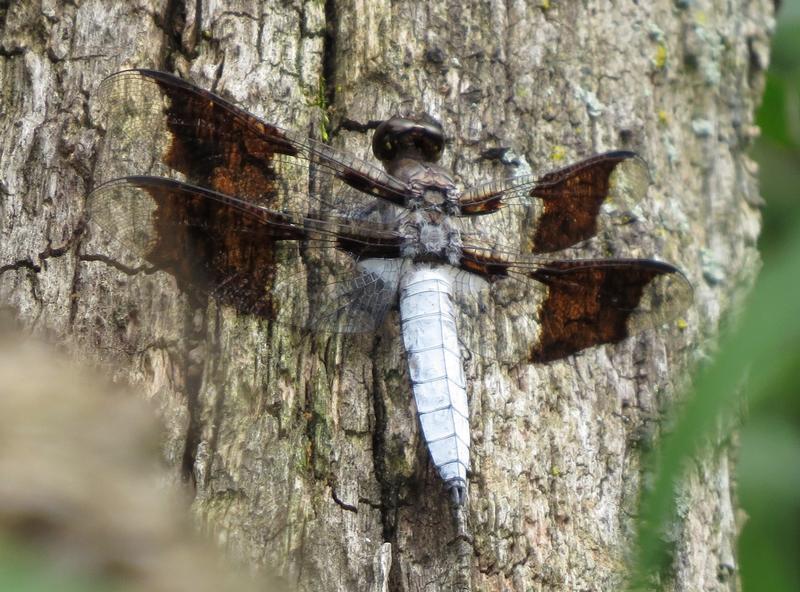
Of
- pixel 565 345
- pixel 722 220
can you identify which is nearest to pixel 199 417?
pixel 565 345

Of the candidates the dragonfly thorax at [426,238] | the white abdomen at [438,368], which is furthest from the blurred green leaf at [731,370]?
the dragonfly thorax at [426,238]

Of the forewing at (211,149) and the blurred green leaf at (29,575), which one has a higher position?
the forewing at (211,149)

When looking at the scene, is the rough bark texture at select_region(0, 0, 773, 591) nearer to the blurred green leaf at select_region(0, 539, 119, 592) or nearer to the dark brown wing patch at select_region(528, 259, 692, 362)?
the dark brown wing patch at select_region(528, 259, 692, 362)

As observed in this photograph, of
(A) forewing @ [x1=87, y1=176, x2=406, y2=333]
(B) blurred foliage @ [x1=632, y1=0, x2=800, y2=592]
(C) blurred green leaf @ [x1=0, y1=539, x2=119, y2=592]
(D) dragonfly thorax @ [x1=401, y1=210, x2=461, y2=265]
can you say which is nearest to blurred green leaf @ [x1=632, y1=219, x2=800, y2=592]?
(B) blurred foliage @ [x1=632, y1=0, x2=800, y2=592]

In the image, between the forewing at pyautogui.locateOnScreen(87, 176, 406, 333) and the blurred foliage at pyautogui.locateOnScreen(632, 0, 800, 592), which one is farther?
the forewing at pyautogui.locateOnScreen(87, 176, 406, 333)

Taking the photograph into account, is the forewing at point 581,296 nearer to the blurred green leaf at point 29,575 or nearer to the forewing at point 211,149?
the forewing at point 211,149

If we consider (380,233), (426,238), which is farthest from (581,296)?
(380,233)
